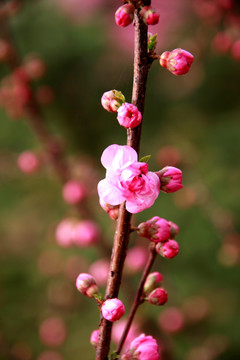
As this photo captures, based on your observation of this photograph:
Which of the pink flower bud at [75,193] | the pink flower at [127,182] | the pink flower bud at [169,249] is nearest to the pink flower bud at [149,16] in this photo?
the pink flower at [127,182]

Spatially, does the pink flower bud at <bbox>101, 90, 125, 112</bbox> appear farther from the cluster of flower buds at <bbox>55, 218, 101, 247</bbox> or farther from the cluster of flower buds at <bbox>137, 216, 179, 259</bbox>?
the cluster of flower buds at <bbox>55, 218, 101, 247</bbox>

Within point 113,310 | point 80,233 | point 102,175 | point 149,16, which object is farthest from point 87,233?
point 149,16

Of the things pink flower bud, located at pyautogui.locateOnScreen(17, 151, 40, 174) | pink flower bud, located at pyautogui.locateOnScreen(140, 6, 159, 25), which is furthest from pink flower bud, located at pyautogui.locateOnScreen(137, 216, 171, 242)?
pink flower bud, located at pyautogui.locateOnScreen(17, 151, 40, 174)

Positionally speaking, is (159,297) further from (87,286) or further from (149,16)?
(149,16)

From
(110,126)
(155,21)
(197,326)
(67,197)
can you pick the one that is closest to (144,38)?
(155,21)

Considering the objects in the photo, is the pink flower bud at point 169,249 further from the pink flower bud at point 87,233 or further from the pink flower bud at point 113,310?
the pink flower bud at point 87,233

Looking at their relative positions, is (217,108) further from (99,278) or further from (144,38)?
(144,38)
